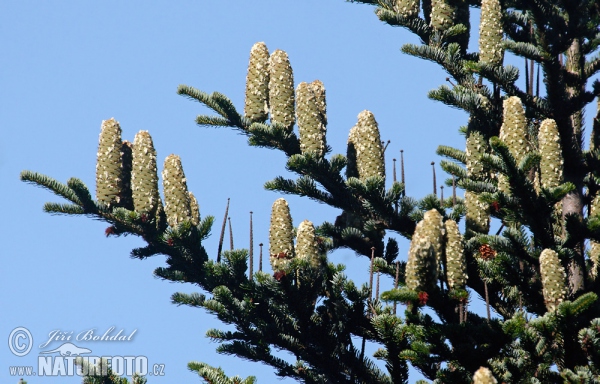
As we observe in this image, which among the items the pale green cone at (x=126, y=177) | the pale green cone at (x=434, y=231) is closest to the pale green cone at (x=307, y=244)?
the pale green cone at (x=126, y=177)

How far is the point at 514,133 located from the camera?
11586 mm

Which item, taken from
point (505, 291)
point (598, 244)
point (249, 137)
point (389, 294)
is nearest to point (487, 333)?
point (389, 294)

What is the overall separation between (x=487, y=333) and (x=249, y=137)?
400 cm

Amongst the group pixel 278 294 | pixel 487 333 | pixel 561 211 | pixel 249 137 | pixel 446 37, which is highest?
pixel 446 37

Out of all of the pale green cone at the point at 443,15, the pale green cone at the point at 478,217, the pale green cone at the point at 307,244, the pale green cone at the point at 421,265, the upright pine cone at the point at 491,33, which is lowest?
the pale green cone at the point at 421,265

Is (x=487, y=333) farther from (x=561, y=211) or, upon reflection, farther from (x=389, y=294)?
(x=561, y=211)

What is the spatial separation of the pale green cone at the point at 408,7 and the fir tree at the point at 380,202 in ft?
0.06

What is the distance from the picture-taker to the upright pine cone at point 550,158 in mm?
11508

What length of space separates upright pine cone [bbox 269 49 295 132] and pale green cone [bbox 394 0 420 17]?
5.20ft

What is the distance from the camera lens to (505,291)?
491 inches

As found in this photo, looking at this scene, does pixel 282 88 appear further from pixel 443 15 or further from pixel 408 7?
pixel 443 15

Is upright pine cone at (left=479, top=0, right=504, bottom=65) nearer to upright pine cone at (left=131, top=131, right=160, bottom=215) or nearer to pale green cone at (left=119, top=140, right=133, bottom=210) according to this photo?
upright pine cone at (left=131, top=131, right=160, bottom=215)

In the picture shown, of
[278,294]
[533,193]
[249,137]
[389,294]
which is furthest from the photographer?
[249,137]

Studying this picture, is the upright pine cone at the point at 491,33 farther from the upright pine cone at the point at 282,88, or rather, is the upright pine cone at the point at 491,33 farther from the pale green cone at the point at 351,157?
the upright pine cone at the point at 282,88
